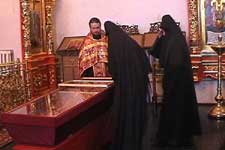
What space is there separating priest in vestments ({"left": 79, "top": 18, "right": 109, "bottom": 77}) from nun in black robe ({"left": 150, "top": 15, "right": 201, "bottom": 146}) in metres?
0.84

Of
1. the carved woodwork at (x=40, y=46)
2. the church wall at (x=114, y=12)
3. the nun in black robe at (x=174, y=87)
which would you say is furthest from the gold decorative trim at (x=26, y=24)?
the nun in black robe at (x=174, y=87)

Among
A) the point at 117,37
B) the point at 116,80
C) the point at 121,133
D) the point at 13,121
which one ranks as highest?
the point at 117,37

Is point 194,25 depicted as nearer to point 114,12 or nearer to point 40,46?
point 114,12

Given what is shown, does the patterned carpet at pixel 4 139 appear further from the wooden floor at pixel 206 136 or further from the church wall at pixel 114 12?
the church wall at pixel 114 12

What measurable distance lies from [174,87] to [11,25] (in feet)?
11.6

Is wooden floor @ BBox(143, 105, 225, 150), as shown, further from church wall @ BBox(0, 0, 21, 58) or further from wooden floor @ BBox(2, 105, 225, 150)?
church wall @ BBox(0, 0, 21, 58)

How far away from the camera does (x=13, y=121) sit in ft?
9.61

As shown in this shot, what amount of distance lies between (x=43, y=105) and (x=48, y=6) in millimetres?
4528

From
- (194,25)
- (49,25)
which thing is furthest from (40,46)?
(194,25)

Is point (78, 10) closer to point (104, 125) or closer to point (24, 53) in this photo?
point (24, 53)

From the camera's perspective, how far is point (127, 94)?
3.87m

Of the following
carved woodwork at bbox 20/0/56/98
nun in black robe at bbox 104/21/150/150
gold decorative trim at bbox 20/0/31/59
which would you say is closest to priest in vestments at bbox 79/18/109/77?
nun in black robe at bbox 104/21/150/150

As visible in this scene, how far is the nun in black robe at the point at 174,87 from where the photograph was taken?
475 centimetres

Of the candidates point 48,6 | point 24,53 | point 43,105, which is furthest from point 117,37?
point 48,6
